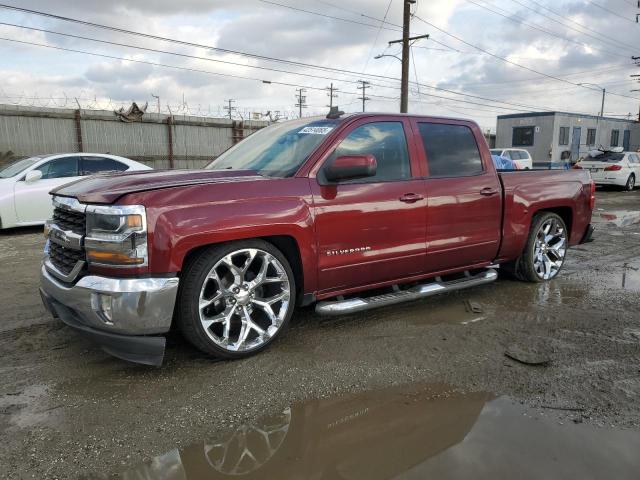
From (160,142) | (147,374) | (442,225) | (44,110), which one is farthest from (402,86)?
(147,374)

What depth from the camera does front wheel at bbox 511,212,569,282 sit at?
5562 millimetres

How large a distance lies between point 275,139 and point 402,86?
2078 centimetres

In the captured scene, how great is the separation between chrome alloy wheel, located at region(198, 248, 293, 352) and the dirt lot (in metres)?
0.20

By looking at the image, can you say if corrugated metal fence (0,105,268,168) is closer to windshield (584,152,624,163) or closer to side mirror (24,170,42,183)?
side mirror (24,170,42,183)

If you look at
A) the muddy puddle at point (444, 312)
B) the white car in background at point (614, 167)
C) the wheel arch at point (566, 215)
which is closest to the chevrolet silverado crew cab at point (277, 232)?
the muddy puddle at point (444, 312)

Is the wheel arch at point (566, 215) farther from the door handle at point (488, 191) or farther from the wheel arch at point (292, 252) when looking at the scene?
the wheel arch at point (292, 252)

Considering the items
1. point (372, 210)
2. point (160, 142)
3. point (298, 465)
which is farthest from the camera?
point (160, 142)

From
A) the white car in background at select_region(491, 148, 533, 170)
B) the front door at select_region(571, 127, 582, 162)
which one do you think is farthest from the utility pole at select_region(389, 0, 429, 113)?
the front door at select_region(571, 127, 582, 162)

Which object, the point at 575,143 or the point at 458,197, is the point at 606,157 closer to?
the point at 575,143

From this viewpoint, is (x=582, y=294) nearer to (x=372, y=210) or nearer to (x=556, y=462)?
(x=372, y=210)

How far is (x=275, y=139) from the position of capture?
4508mm

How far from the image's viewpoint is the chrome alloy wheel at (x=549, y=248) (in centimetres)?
568

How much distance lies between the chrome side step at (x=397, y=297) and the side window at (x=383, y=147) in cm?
97

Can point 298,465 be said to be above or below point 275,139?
below
